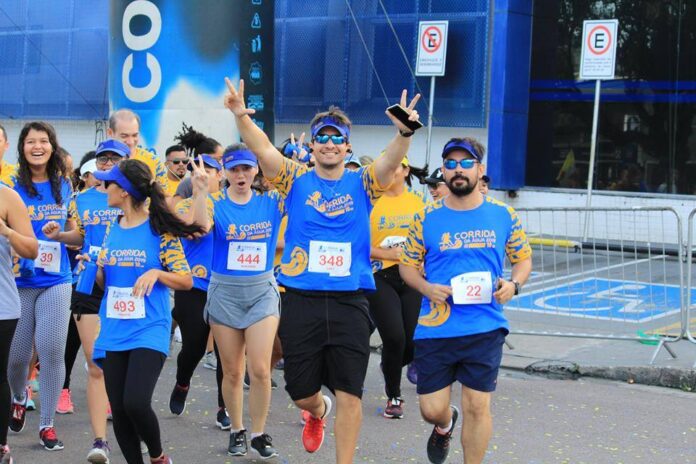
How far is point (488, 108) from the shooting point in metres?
20.2

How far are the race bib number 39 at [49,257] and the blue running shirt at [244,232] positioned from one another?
3.27 ft

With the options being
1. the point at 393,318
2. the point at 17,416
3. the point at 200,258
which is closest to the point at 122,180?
the point at 200,258

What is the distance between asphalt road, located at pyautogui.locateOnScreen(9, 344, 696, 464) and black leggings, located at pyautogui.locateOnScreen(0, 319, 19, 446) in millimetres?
516

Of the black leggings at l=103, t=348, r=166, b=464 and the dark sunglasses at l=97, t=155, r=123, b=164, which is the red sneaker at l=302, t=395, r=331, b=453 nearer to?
the black leggings at l=103, t=348, r=166, b=464

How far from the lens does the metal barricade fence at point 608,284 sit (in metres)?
11.3

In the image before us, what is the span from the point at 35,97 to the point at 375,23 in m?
9.47

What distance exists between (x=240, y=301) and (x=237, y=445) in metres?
0.86

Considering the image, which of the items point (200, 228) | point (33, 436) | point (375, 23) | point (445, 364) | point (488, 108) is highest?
point (375, 23)

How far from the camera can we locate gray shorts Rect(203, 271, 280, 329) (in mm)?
7137

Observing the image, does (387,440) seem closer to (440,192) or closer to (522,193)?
(440,192)

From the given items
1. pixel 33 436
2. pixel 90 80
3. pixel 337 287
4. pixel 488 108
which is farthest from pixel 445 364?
pixel 90 80

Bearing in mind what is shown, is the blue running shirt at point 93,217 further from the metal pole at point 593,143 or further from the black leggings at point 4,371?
the metal pole at point 593,143

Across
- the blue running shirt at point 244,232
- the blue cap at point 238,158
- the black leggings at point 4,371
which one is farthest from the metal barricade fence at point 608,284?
the black leggings at point 4,371

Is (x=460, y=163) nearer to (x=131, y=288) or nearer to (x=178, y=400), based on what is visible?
(x=131, y=288)
